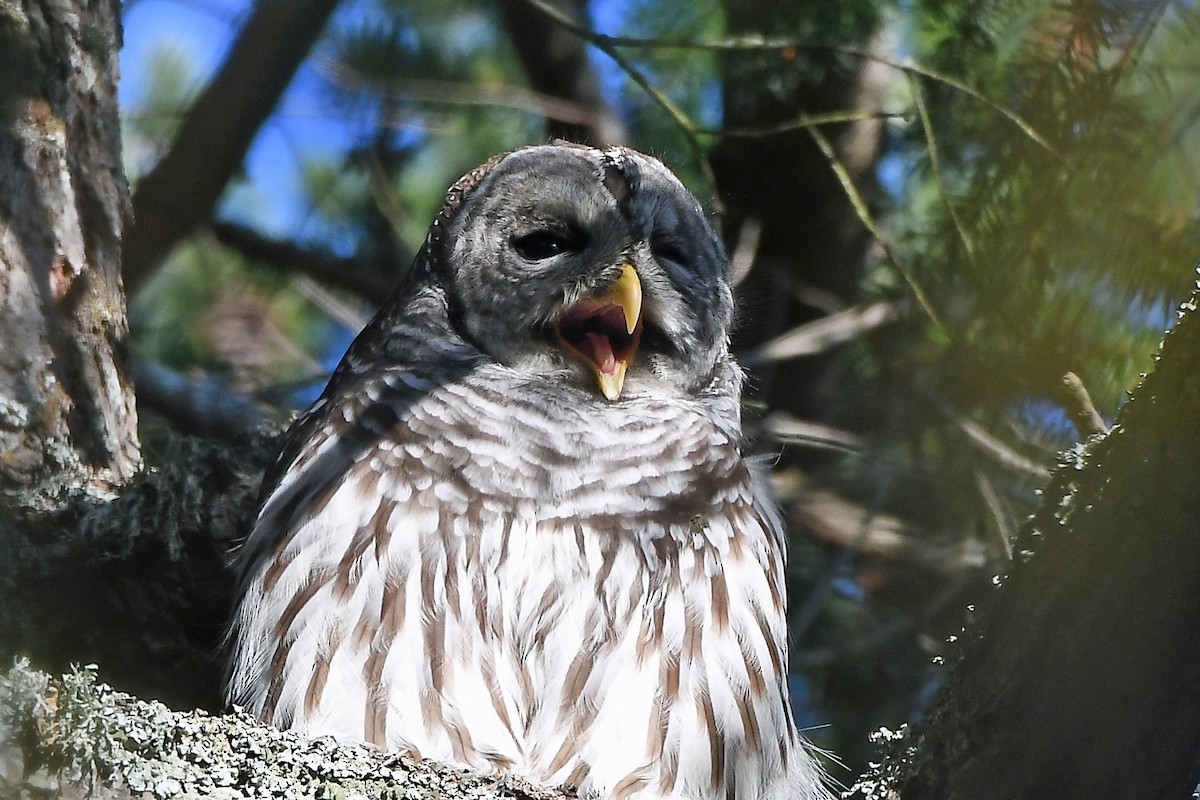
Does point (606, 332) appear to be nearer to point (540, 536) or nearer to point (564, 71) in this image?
point (540, 536)

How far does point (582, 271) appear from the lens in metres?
3.17

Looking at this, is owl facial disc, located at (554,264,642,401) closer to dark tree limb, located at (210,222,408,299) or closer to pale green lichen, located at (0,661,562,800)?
pale green lichen, located at (0,661,562,800)

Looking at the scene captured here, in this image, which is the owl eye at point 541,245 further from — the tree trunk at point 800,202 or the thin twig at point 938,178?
the tree trunk at point 800,202

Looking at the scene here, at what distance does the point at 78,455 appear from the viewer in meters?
2.88

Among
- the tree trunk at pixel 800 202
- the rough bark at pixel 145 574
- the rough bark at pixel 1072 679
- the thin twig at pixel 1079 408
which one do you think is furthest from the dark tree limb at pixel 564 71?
the rough bark at pixel 1072 679

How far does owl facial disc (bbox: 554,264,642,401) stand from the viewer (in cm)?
309

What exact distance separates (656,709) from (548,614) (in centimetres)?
30

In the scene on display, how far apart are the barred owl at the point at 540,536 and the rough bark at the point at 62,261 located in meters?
0.44

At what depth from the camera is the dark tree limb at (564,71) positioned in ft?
15.6

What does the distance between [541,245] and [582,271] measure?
0.53 ft

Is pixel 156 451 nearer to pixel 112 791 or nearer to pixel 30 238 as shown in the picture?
pixel 30 238

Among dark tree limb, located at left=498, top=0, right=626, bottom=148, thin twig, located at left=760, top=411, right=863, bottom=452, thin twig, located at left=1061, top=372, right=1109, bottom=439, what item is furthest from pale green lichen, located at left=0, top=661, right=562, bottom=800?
dark tree limb, located at left=498, top=0, right=626, bottom=148

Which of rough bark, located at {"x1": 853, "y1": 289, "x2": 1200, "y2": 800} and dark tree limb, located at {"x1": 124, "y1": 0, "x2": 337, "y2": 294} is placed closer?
rough bark, located at {"x1": 853, "y1": 289, "x2": 1200, "y2": 800}

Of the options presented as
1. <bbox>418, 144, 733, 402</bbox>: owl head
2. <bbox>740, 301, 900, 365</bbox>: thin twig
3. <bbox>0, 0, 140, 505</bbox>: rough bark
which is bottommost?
<bbox>0, 0, 140, 505</bbox>: rough bark
